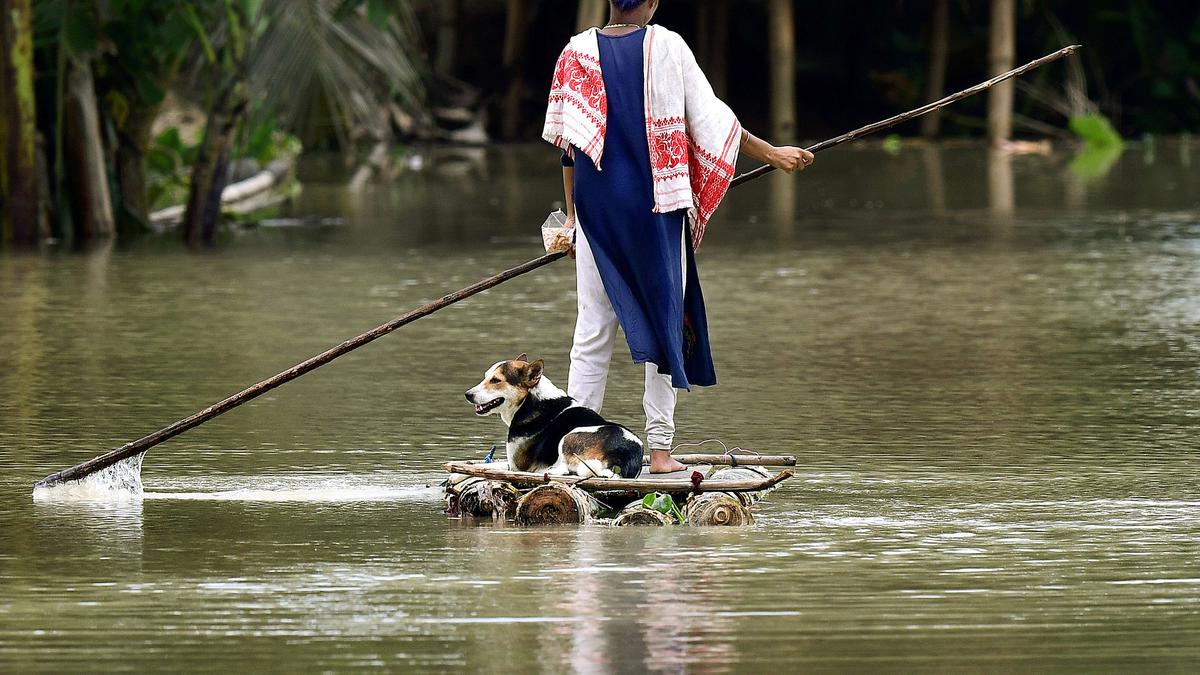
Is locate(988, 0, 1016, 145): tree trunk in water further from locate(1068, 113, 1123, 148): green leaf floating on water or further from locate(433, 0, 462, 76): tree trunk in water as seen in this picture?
locate(433, 0, 462, 76): tree trunk in water

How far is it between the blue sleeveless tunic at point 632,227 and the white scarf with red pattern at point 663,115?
4cm

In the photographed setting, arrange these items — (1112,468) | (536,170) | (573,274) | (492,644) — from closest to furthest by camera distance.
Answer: (492,644) < (1112,468) < (573,274) < (536,170)

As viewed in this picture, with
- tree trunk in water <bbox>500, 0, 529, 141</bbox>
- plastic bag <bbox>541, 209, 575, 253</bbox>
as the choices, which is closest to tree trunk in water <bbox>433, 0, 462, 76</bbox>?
tree trunk in water <bbox>500, 0, 529, 141</bbox>

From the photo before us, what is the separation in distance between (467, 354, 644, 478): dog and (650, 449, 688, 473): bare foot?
0.52 ft

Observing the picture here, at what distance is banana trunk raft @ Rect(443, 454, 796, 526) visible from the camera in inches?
258

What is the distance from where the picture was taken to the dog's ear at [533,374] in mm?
6750

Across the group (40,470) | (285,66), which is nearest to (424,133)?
(285,66)

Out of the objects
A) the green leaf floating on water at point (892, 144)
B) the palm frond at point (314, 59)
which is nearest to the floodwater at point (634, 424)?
the palm frond at point (314, 59)

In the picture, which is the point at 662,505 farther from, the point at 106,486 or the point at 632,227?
the point at 106,486

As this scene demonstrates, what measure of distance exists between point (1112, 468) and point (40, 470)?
3593 mm

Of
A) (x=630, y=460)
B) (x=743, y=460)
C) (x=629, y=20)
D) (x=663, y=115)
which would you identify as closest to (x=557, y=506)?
(x=630, y=460)

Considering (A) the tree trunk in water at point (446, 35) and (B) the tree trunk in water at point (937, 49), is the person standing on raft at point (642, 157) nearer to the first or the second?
(B) the tree trunk in water at point (937, 49)

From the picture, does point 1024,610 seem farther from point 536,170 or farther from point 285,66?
point 536,170

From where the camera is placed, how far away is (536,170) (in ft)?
90.0
